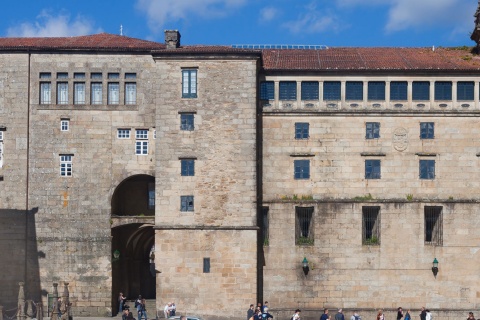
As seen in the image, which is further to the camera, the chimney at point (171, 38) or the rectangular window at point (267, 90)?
the rectangular window at point (267, 90)

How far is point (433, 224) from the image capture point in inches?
2399

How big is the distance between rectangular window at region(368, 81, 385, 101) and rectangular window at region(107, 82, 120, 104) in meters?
16.0

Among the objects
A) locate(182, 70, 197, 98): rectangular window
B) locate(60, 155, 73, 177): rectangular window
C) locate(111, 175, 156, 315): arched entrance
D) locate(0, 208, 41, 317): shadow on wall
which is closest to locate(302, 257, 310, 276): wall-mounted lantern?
locate(111, 175, 156, 315): arched entrance

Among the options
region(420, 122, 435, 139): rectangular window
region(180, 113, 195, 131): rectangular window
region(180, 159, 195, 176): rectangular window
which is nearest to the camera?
region(180, 159, 195, 176): rectangular window

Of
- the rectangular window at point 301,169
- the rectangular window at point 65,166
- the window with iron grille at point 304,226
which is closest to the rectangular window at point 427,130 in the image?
the rectangular window at point 301,169

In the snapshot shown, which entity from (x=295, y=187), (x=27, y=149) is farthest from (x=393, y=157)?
(x=27, y=149)

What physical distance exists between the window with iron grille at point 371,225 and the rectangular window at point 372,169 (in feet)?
6.61

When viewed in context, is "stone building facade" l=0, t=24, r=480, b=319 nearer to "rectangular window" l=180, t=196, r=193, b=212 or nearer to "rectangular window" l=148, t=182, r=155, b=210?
"rectangular window" l=180, t=196, r=193, b=212

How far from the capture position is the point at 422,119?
6122cm

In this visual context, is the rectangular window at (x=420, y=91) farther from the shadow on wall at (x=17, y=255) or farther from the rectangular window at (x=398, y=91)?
the shadow on wall at (x=17, y=255)

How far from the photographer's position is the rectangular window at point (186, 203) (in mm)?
58469

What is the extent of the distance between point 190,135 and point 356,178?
10836mm

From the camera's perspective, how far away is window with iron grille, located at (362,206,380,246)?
60.5 metres

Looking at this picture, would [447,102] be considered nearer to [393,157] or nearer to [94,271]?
[393,157]
